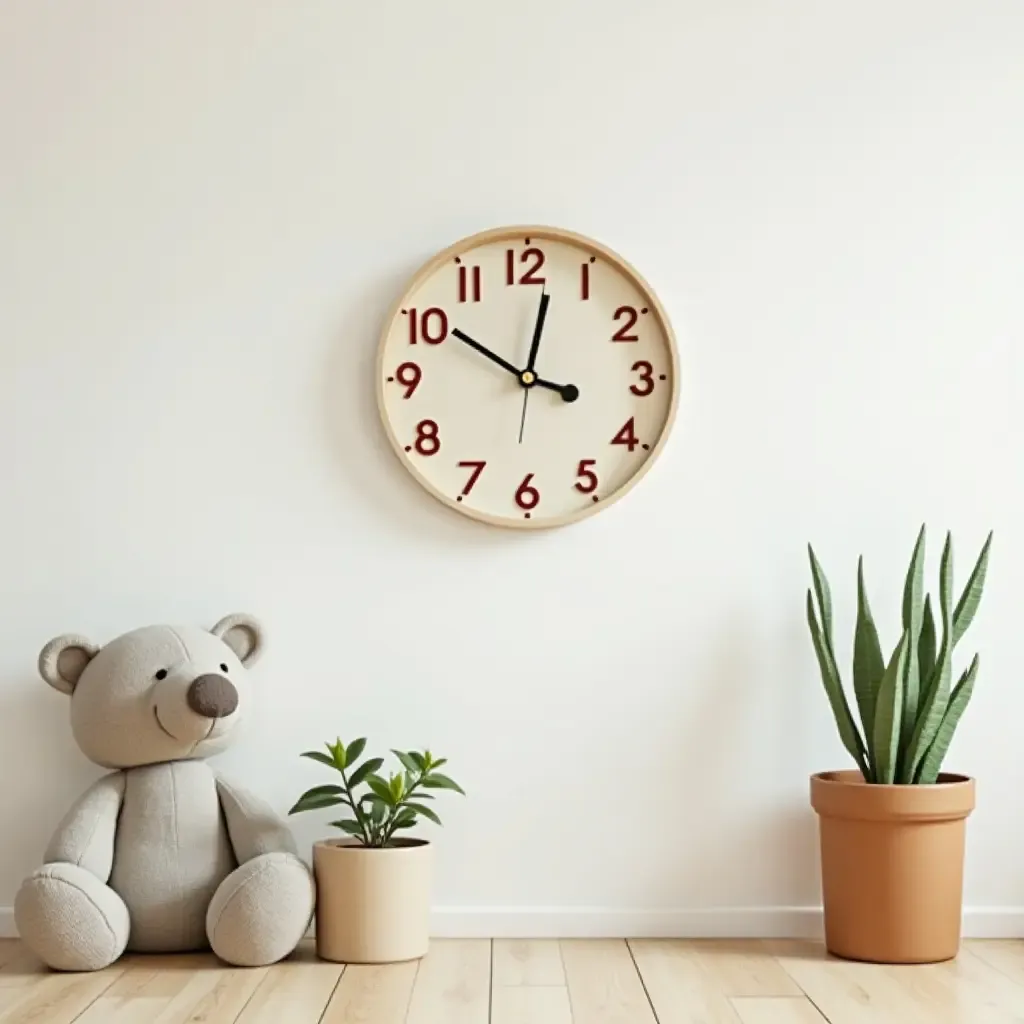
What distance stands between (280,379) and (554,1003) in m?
1.12

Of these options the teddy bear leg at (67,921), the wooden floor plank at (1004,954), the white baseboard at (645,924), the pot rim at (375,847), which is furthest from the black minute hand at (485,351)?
the wooden floor plank at (1004,954)

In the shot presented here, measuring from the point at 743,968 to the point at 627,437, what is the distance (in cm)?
87

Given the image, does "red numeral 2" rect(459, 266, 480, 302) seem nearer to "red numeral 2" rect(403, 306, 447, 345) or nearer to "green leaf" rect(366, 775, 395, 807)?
"red numeral 2" rect(403, 306, 447, 345)

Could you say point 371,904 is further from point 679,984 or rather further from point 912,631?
point 912,631

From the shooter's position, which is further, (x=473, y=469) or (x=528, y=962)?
(x=473, y=469)

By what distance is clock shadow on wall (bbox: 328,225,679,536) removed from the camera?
7.78 feet

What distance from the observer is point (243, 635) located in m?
2.33

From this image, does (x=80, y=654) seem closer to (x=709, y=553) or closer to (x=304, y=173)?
(x=304, y=173)

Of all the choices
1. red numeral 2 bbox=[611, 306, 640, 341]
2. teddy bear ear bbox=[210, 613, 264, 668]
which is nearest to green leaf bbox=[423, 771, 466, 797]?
teddy bear ear bbox=[210, 613, 264, 668]

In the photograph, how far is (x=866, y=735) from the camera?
2.21m

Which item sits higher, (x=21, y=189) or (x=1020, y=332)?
(x=21, y=189)

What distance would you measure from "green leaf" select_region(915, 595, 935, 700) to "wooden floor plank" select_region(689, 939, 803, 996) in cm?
50

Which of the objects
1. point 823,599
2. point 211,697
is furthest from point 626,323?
point 211,697

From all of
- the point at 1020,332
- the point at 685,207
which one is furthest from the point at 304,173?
the point at 1020,332
